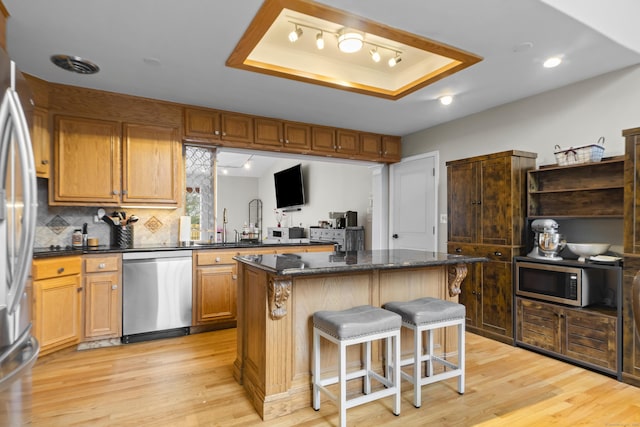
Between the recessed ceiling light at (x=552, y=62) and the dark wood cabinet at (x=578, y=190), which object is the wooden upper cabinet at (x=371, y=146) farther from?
the recessed ceiling light at (x=552, y=62)

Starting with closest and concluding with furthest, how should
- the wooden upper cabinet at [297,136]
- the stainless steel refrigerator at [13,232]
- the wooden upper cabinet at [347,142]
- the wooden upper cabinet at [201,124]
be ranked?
the stainless steel refrigerator at [13,232] → the wooden upper cabinet at [201,124] → the wooden upper cabinet at [297,136] → the wooden upper cabinet at [347,142]

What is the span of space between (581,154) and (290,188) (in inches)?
254

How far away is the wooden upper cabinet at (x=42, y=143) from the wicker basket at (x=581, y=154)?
456 centimetres

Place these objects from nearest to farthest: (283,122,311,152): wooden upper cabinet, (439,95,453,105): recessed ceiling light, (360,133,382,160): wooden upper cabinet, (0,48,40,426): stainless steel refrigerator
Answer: (0,48,40,426): stainless steel refrigerator → (439,95,453,105): recessed ceiling light → (283,122,311,152): wooden upper cabinet → (360,133,382,160): wooden upper cabinet

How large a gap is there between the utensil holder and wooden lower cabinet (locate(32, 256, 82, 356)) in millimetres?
510

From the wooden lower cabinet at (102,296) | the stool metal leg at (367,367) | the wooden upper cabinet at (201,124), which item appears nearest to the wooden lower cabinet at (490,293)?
the stool metal leg at (367,367)

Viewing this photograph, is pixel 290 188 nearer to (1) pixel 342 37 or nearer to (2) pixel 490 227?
(2) pixel 490 227

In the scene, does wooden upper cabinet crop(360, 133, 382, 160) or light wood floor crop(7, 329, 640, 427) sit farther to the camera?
wooden upper cabinet crop(360, 133, 382, 160)

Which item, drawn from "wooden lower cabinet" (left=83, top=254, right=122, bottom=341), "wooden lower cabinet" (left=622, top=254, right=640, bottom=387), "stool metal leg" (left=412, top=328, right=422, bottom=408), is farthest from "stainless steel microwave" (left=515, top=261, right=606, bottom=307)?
"wooden lower cabinet" (left=83, top=254, right=122, bottom=341)

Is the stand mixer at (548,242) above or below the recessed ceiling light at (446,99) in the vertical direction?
below

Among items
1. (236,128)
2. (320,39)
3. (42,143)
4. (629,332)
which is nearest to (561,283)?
(629,332)

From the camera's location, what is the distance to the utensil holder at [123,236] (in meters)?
3.65

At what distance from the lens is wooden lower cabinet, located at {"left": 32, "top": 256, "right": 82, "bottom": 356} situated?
279 cm

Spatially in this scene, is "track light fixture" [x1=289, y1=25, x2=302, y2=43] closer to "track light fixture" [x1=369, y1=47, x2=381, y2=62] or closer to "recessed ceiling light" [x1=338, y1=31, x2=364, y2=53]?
"recessed ceiling light" [x1=338, y1=31, x2=364, y2=53]
